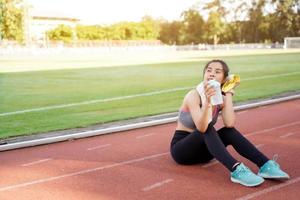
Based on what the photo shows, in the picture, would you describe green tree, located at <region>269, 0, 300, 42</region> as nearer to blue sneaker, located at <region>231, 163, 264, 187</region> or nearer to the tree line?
the tree line

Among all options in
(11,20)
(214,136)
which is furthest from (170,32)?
(214,136)

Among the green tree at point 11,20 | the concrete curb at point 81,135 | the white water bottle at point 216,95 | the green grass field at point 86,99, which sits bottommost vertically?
the green grass field at point 86,99

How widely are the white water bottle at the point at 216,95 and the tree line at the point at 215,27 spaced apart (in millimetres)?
78835

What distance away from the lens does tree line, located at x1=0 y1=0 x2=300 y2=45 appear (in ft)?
267

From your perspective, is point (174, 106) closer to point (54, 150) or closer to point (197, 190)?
point (54, 150)

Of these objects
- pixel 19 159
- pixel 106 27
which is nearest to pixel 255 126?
pixel 19 159

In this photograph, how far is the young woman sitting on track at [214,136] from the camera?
4.66 meters

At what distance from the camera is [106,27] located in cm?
9369

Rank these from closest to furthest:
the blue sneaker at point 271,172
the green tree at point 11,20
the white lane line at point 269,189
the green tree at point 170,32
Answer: the white lane line at point 269,189 < the blue sneaker at point 271,172 < the green tree at point 11,20 < the green tree at point 170,32

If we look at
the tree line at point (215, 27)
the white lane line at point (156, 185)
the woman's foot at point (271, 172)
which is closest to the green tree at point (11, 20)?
the tree line at point (215, 27)

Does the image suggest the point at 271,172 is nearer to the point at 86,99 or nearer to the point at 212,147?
the point at 212,147

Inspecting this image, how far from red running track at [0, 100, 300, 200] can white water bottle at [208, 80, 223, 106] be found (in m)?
0.82

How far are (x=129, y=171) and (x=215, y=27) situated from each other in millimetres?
84980

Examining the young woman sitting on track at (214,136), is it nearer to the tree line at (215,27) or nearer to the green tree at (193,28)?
the tree line at (215,27)
